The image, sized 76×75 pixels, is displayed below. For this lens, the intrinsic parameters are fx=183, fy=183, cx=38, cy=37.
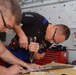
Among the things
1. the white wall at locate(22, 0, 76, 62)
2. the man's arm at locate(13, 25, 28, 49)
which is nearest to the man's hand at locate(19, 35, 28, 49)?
the man's arm at locate(13, 25, 28, 49)

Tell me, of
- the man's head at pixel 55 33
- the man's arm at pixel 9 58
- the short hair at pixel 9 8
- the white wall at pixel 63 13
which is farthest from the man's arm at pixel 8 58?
the white wall at pixel 63 13

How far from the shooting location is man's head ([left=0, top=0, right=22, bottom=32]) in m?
1.02

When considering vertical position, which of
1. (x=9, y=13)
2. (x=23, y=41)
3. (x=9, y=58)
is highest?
(x=9, y=13)

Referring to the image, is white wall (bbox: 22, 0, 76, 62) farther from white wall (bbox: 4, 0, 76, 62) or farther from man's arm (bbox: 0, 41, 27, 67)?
man's arm (bbox: 0, 41, 27, 67)

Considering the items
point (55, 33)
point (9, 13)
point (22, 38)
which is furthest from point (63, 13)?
point (9, 13)

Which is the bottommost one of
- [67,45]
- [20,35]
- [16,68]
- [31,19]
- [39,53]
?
[67,45]

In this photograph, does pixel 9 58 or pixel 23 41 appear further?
pixel 23 41

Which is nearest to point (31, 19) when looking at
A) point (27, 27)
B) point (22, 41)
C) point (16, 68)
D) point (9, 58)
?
point (27, 27)

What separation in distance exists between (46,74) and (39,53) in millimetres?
712

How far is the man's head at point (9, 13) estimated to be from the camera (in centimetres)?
102

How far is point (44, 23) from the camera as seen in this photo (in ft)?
6.59

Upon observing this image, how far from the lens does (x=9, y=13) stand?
1033 millimetres

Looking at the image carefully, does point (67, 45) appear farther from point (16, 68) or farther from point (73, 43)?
point (16, 68)

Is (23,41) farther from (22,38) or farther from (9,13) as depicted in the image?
(9,13)
